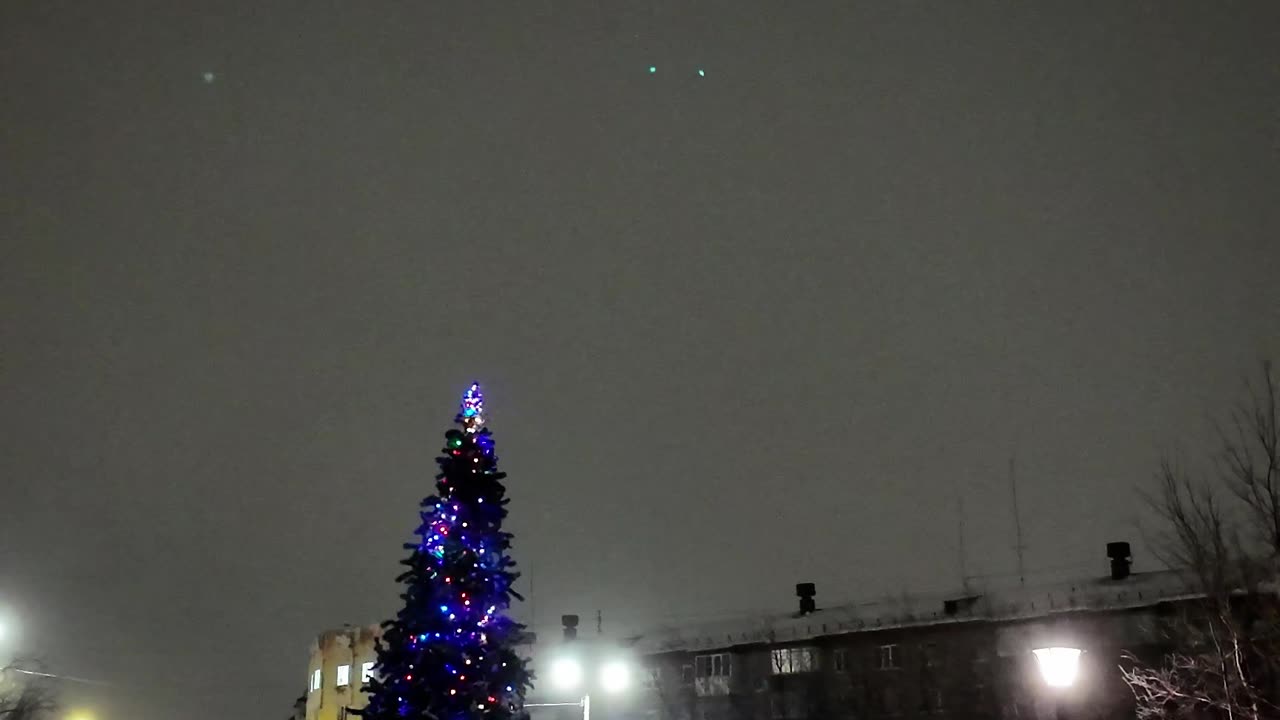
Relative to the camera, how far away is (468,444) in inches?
1006

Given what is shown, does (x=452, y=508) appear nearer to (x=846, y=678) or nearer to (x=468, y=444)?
(x=468, y=444)

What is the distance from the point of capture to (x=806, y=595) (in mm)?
62719

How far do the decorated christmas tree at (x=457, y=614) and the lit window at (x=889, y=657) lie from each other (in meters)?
33.0

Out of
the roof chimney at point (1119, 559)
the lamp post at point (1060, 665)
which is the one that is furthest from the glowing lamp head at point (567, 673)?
the roof chimney at point (1119, 559)

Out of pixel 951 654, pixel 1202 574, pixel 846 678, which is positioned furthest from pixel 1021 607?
pixel 1202 574

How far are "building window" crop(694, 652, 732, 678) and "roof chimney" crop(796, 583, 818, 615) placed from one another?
4.61 m

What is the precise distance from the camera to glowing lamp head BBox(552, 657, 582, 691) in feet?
76.3

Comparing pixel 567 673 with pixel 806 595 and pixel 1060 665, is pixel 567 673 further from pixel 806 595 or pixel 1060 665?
pixel 806 595

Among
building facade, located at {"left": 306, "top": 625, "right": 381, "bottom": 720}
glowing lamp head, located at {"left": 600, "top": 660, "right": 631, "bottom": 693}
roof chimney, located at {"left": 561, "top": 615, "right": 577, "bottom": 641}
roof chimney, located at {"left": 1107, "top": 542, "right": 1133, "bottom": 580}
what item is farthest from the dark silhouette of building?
glowing lamp head, located at {"left": 600, "top": 660, "right": 631, "bottom": 693}

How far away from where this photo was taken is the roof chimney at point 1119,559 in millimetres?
50156

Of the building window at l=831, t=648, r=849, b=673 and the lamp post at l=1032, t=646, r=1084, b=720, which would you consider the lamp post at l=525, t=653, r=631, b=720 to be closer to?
the lamp post at l=1032, t=646, r=1084, b=720

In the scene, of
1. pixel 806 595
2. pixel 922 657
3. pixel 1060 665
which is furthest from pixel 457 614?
pixel 806 595

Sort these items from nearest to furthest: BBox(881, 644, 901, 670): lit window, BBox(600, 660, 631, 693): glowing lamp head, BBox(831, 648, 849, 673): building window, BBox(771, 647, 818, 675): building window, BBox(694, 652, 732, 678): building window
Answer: BBox(600, 660, 631, 693): glowing lamp head < BBox(881, 644, 901, 670): lit window < BBox(831, 648, 849, 673): building window < BBox(771, 647, 818, 675): building window < BBox(694, 652, 732, 678): building window

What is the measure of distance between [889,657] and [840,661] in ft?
9.31
